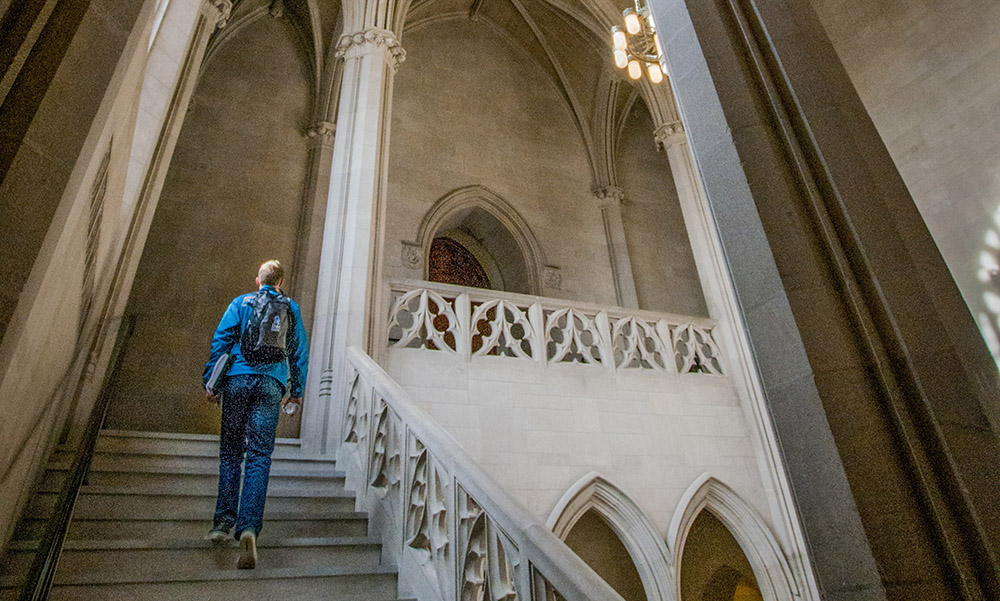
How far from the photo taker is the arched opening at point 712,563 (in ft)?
21.7

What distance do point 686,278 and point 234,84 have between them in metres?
9.02

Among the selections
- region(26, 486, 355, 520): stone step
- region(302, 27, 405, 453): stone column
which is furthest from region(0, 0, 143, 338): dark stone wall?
region(302, 27, 405, 453): stone column

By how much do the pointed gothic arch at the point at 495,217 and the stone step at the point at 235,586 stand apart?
7278 millimetres

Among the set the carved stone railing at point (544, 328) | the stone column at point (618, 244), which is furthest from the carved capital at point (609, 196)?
the carved stone railing at point (544, 328)

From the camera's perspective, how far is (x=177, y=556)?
2.53 metres

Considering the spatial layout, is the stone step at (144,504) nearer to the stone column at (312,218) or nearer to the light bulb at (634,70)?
the stone column at (312,218)

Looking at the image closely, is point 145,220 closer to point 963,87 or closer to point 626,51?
point 626,51

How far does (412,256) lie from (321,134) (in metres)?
2.76

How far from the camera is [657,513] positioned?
5465 mm

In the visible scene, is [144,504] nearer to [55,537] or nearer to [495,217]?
[55,537]

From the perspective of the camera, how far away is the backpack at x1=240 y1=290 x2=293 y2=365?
9.49 ft

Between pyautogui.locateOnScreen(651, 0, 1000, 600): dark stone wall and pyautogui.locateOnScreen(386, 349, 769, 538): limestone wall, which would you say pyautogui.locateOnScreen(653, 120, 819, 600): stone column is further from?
pyautogui.locateOnScreen(651, 0, 1000, 600): dark stone wall

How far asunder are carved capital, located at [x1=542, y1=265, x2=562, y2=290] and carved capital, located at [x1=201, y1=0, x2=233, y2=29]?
19.2 ft

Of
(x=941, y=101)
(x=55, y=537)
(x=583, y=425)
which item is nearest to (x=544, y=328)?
(x=583, y=425)
